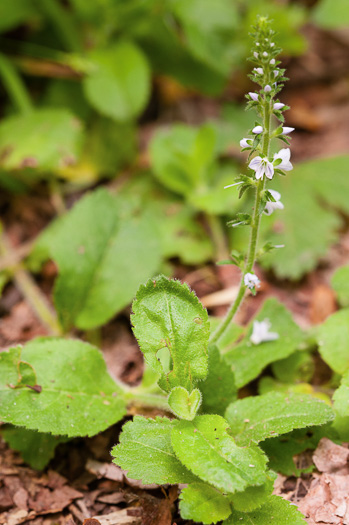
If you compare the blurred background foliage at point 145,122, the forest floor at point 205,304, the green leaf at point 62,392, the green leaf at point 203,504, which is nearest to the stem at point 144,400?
the green leaf at point 62,392

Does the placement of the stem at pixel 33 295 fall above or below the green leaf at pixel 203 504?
above

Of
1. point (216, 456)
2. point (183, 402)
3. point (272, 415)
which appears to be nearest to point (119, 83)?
point (183, 402)

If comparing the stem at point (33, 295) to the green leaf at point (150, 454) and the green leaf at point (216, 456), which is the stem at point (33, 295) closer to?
the green leaf at point (150, 454)

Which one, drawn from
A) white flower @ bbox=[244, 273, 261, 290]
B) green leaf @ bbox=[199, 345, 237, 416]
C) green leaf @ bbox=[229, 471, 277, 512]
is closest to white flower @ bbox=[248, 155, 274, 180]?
white flower @ bbox=[244, 273, 261, 290]

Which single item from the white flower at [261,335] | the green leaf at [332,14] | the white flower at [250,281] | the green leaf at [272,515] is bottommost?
the green leaf at [272,515]

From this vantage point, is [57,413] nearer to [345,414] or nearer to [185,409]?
[185,409]

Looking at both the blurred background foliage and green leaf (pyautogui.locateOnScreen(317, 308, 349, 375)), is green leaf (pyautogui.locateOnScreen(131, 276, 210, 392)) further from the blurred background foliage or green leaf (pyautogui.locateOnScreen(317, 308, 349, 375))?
the blurred background foliage

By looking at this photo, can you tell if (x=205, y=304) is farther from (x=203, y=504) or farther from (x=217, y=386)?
(x=203, y=504)
